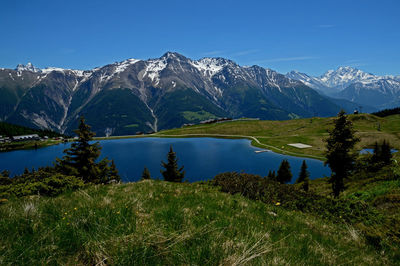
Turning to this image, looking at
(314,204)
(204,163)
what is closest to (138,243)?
(314,204)

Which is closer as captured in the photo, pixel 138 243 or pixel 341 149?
pixel 138 243

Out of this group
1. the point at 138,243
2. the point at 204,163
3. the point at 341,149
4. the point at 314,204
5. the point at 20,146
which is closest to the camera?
the point at 138,243

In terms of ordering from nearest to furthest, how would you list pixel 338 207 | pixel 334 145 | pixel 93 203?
pixel 93 203
pixel 338 207
pixel 334 145

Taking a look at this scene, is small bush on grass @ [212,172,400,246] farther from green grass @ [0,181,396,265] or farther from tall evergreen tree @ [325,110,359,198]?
tall evergreen tree @ [325,110,359,198]

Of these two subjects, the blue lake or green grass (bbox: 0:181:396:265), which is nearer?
green grass (bbox: 0:181:396:265)

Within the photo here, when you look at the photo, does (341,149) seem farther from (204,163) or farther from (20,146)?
(20,146)

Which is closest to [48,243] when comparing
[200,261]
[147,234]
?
[147,234]

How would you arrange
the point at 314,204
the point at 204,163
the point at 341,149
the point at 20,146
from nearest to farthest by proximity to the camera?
Answer: the point at 314,204, the point at 341,149, the point at 204,163, the point at 20,146

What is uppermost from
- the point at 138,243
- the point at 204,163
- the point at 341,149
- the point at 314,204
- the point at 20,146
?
the point at 138,243

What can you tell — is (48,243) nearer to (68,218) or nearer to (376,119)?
(68,218)

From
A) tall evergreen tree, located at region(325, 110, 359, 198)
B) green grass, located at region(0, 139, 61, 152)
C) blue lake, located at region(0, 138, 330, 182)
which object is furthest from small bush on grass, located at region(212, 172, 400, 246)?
green grass, located at region(0, 139, 61, 152)

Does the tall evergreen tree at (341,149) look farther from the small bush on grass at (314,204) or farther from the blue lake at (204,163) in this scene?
the blue lake at (204,163)

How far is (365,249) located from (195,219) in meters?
4.02

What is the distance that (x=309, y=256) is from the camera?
11.0 feet
